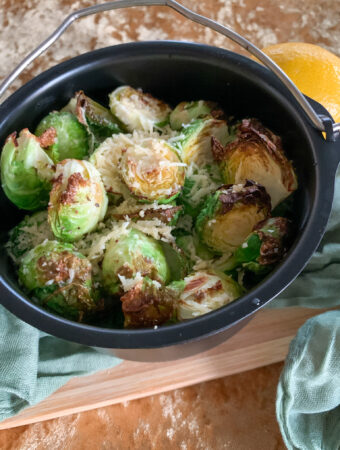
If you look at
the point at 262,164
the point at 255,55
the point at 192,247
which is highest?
the point at 255,55

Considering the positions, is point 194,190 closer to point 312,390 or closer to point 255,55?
point 255,55

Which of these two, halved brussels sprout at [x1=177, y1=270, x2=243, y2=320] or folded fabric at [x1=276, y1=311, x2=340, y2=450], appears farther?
folded fabric at [x1=276, y1=311, x2=340, y2=450]

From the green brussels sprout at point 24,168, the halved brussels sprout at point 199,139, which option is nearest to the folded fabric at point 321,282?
the halved brussels sprout at point 199,139

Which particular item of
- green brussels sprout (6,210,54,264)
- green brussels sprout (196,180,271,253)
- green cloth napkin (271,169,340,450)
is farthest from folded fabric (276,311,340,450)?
green brussels sprout (6,210,54,264)

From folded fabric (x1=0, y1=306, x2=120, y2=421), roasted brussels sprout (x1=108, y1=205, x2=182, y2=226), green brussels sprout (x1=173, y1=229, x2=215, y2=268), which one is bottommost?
folded fabric (x1=0, y1=306, x2=120, y2=421)

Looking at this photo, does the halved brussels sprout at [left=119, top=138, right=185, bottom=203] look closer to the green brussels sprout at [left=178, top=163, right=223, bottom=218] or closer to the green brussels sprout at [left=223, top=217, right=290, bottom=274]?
the green brussels sprout at [left=178, top=163, right=223, bottom=218]

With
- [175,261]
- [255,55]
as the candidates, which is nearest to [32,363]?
[175,261]

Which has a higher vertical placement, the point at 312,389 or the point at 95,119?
the point at 95,119

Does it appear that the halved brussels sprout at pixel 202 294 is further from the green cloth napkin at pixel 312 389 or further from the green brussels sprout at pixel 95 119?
the green brussels sprout at pixel 95 119
